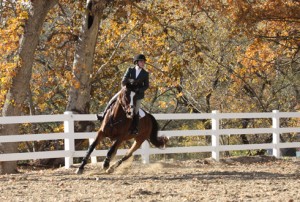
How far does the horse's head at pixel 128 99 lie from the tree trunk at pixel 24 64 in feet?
10.8

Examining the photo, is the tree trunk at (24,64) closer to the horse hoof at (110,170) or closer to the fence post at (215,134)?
the horse hoof at (110,170)

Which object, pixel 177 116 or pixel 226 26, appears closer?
pixel 177 116

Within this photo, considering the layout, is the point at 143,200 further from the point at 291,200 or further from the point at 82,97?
the point at 82,97

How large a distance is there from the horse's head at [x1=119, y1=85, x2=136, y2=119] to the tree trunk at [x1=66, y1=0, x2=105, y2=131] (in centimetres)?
514

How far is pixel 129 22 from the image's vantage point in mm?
24516

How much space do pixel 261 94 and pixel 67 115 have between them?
19.1 meters

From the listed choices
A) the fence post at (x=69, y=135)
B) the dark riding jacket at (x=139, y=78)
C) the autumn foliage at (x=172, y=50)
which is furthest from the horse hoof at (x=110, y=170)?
the autumn foliage at (x=172, y=50)

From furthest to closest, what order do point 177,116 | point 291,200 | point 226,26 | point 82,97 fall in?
point 226,26 → point 82,97 → point 177,116 → point 291,200

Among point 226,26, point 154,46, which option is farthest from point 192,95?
point 154,46

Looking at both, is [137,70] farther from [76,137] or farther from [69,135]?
[76,137]

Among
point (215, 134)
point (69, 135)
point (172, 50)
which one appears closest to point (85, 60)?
point (69, 135)

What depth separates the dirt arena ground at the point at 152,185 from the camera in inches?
358

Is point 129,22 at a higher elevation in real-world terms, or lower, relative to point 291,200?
higher

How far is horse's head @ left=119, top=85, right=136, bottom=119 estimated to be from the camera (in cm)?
1262
